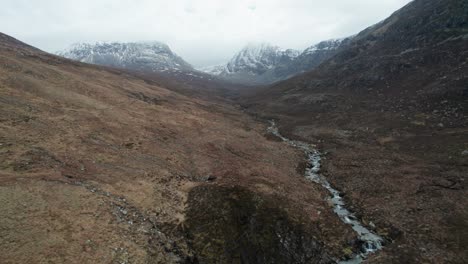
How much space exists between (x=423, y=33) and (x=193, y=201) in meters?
132

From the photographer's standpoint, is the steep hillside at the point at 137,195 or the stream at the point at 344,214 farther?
the stream at the point at 344,214

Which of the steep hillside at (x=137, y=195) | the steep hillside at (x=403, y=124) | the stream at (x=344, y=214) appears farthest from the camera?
the steep hillside at (x=403, y=124)

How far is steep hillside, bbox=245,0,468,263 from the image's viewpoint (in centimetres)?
3357

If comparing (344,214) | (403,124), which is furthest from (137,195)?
(403,124)

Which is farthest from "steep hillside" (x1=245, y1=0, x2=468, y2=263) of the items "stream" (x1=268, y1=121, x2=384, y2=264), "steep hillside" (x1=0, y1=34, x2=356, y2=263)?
"steep hillside" (x1=0, y1=34, x2=356, y2=263)

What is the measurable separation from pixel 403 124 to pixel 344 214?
43093 mm

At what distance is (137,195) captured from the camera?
33.7m

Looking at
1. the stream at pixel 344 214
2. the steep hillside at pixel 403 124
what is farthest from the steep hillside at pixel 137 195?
the steep hillside at pixel 403 124

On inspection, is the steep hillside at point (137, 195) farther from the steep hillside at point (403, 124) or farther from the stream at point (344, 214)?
the steep hillside at point (403, 124)

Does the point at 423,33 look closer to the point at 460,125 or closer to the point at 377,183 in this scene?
the point at 460,125

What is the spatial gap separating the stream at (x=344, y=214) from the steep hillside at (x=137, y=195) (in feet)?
4.26

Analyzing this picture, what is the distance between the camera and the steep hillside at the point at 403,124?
110ft

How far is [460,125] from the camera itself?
61.4 meters

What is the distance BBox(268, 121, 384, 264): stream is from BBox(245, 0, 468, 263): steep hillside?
4.16ft
